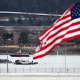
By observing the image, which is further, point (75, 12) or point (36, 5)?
point (36, 5)

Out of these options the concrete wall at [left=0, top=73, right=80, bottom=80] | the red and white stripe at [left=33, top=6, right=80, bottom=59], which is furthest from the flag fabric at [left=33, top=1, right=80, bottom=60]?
the concrete wall at [left=0, top=73, right=80, bottom=80]

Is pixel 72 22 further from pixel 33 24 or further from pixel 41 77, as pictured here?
pixel 33 24

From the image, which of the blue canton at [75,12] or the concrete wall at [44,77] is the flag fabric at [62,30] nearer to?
the blue canton at [75,12]

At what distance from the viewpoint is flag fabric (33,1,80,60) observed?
19.3ft

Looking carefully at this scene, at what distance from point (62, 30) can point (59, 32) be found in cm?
8

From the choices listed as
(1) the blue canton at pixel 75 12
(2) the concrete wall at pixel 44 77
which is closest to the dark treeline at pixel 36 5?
(1) the blue canton at pixel 75 12

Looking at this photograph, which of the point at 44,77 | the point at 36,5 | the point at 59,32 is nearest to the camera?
the point at 44,77

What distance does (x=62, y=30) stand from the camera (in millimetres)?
5914

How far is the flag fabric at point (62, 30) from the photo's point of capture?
589cm

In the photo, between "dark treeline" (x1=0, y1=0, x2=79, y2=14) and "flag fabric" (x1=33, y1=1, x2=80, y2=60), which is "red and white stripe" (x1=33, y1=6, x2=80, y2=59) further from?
"dark treeline" (x1=0, y1=0, x2=79, y2=14)

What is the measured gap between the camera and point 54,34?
591 cm

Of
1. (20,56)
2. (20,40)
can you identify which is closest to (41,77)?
(20,56)

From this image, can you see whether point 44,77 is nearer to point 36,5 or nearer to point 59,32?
point 59,32

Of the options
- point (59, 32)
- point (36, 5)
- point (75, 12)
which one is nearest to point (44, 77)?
point (59, 32)
